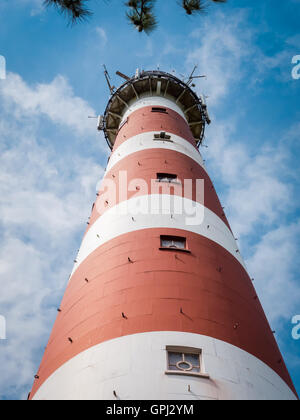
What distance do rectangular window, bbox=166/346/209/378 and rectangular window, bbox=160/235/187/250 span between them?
132 inches

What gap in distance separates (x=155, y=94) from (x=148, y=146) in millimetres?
9466

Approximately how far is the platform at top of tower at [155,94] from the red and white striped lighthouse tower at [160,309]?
11.0 meters

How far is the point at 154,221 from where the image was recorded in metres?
11.2

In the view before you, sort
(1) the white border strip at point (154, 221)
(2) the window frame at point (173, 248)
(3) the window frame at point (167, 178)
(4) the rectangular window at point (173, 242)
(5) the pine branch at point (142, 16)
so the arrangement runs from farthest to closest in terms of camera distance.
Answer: (3) the window frame at point (167, 178)
(1) the white border strip at point (154, 221)
(4) the rectangular window at point (173, 242)
(2) the window frame at point (173, 248)
(5) the pine branch at point (142, 16)

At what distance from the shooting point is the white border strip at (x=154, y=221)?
1127cm

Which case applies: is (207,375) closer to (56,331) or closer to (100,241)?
(56,331)

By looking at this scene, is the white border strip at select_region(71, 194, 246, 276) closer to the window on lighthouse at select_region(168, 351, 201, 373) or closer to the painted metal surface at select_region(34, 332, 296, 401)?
the painted metal surface at select_region(34, 332, 296, 401)

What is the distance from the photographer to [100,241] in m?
11.7

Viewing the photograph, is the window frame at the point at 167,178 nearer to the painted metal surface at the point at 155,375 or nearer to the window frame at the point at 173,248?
the window frame at the point at 173,248

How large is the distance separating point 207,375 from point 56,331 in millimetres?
4682

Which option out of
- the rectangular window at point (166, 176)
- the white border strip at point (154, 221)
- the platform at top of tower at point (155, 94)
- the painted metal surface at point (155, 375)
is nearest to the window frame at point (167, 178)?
the rectangular window at point (166, 176)

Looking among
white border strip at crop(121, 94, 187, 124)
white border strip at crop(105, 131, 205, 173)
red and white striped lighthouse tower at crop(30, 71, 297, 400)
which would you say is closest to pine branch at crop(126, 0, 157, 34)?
red and white striped lighthouse tower at crop(30, 71, 297, 400)

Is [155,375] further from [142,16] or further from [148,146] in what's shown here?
[148,146]
